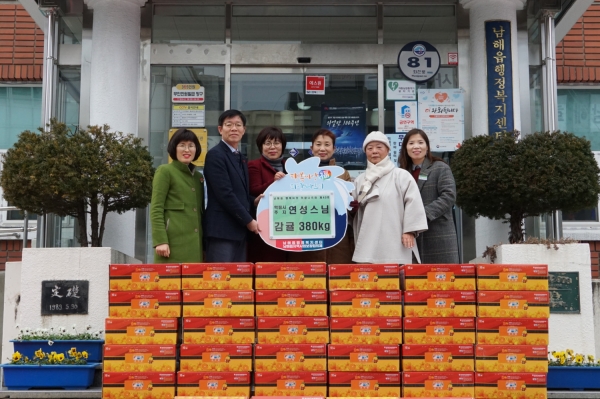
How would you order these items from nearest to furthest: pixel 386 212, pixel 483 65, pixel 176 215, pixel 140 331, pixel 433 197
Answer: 1. pixel 140 331
2. pixel 386 212
3. pixel 176 215
4. pixel 433 197
5. pixel 483 65

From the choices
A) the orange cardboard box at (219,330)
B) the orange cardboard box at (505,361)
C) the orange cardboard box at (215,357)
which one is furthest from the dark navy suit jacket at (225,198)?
the orange cardboard box at (505,361)

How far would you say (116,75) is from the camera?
372 inches

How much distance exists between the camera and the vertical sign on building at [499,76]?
9414 millimetres

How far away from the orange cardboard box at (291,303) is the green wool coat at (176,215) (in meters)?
1.09

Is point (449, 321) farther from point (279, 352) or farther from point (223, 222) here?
point (223, 222)

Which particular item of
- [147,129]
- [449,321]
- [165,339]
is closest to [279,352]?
[165,339]

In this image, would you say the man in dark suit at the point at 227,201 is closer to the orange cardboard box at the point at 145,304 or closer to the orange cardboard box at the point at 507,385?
the orange cardboard box at the point at 145,304

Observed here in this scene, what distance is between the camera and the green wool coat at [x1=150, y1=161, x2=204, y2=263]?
6.38 metres

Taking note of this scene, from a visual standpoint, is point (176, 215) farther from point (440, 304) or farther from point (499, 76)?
point (499, 76)

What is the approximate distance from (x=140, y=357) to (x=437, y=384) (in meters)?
1.95

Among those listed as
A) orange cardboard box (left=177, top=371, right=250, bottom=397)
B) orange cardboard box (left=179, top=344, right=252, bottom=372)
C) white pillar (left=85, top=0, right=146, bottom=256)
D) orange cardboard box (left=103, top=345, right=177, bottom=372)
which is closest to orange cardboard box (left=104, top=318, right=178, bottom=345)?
orange cardboard box (left=103, top=345, right=177, bottom=372)

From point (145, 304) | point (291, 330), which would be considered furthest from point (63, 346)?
point (291, 330)

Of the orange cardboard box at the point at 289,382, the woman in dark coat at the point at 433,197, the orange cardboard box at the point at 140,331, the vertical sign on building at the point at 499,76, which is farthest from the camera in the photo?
the vertical sign on building at the point at 499,76

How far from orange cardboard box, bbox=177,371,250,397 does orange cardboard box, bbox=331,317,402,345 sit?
0.66 meters
